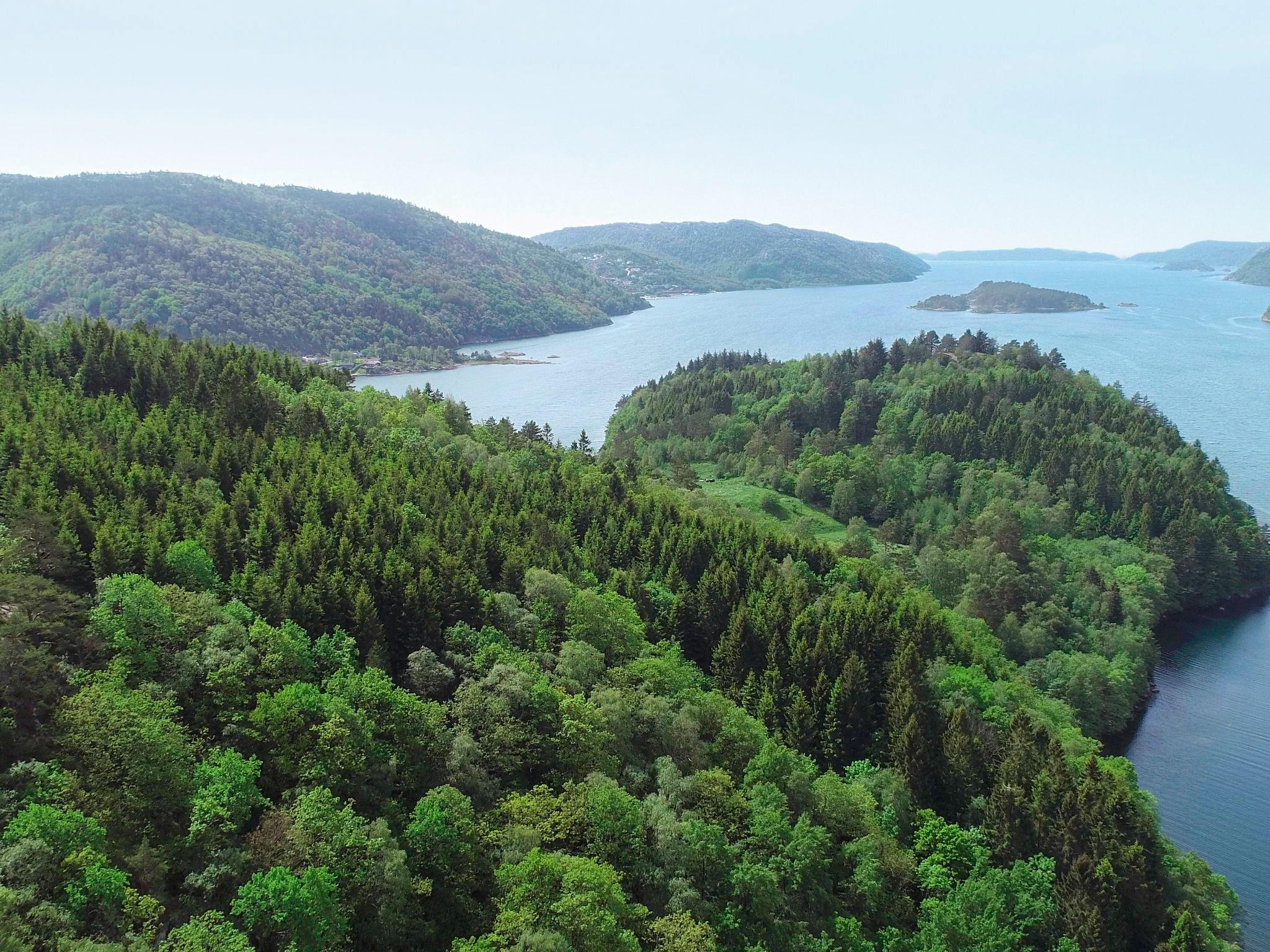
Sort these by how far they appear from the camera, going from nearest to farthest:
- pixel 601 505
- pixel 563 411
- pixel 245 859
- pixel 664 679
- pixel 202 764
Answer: pixel 245 859, pixel 202 764, pixel 664 679, pixel 601 505, pixel 563 411

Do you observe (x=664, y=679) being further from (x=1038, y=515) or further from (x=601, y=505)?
(x=1038, y=515)

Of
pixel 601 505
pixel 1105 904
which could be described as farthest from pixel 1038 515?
pixel 1105 904

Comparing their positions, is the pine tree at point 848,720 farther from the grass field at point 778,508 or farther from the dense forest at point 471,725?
the grass field at point 778,508

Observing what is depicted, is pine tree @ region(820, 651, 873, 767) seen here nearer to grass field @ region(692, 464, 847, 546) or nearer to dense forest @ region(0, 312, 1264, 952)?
dense forest @ region(0, 312, 1264, 952)

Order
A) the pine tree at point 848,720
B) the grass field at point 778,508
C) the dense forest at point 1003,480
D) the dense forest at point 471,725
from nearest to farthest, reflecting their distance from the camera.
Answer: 1. the dense forest at point 471,725
2. the pine tree at point 848,720
3. the dense forest at point 1003,480
4. the grass field at point 778,508

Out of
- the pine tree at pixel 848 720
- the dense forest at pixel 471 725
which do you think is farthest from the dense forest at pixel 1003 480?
the pine tree at pixel 848 720

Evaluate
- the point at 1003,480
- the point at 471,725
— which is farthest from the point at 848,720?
the point at 1003,480
